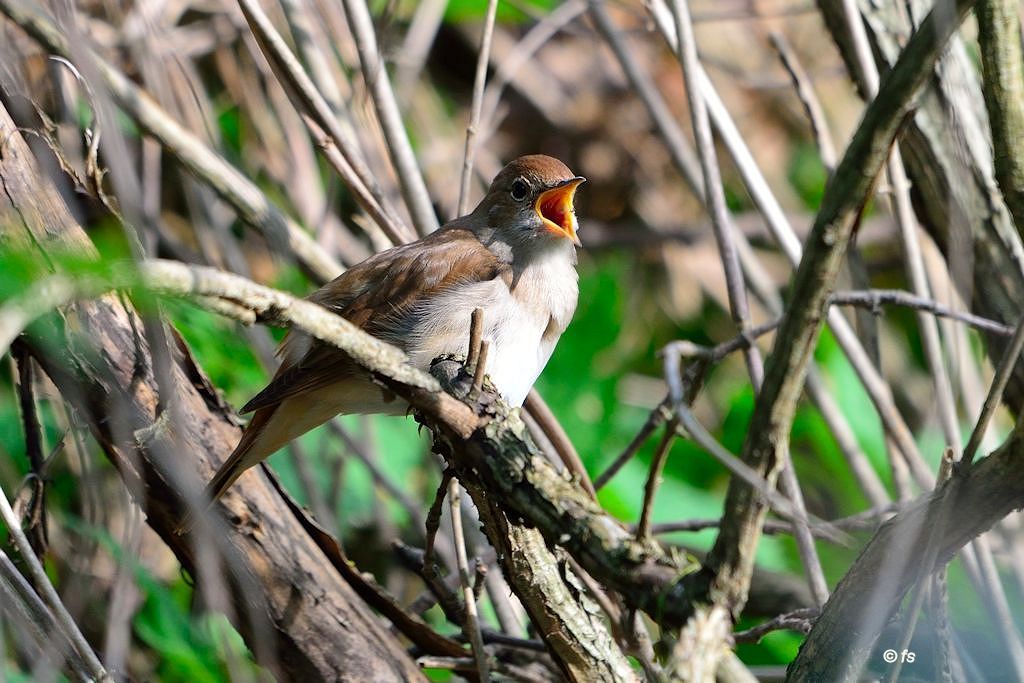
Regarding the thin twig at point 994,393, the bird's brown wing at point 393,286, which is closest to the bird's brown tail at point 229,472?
the bird's brown wing at point 393,286

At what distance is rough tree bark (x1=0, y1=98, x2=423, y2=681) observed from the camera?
223 centimetres

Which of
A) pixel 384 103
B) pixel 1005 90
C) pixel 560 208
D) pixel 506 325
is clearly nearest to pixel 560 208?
pixel 560 208

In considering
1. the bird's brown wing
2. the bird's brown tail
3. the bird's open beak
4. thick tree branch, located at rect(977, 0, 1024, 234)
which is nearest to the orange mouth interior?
the bird's open beak

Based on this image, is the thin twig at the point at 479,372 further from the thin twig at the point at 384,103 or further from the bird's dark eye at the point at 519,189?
the bird's dark eye at the point at 519,189

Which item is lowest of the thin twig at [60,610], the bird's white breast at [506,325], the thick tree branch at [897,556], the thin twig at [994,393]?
the thin twig at [60,610]

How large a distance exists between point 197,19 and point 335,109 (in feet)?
6.82

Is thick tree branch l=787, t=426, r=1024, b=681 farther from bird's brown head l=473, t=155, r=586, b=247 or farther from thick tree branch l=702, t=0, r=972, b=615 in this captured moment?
bird's brown head l=473, t=155, r=586, b=247

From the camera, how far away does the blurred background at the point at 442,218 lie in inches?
113

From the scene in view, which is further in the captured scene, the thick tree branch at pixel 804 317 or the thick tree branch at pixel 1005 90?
the thick tree branch at pixel 1005 90

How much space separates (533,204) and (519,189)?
70 mm

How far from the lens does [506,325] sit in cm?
283

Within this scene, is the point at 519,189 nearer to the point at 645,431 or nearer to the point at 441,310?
the point at 441,310

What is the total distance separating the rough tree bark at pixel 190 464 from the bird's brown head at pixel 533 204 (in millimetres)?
995

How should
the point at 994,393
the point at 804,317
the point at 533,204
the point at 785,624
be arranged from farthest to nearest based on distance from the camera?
the point at 533,204 < the point at 785,624 < the point at 994,393 < the point at 804,317
